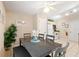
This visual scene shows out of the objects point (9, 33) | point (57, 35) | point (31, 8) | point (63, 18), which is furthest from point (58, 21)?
point (9, 33)

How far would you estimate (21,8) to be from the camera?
2.91 m

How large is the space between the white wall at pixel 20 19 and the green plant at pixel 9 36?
0.13 m

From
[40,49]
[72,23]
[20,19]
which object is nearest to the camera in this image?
[40,49]

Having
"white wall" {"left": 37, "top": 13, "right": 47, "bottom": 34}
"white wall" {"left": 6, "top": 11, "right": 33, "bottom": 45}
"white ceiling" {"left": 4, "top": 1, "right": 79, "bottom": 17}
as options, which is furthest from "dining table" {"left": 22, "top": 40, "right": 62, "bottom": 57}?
"white wall" {"left": 37, "top": 13, "right": 47, "bottom": 34}

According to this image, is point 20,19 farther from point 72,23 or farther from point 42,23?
point 72,23

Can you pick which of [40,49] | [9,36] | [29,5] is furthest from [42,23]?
[40,49]

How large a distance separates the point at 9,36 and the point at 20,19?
→ 758 mm

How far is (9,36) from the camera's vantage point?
325 cm

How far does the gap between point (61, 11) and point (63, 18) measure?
436mm

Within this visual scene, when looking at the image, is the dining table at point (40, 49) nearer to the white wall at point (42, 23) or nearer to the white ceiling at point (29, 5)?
the white ceiling at point (29, 5)

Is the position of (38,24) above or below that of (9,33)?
above

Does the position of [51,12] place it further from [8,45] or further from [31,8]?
[8,45]

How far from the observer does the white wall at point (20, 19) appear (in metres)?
2.80

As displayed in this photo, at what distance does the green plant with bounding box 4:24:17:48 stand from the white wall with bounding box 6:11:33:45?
0.13 m
